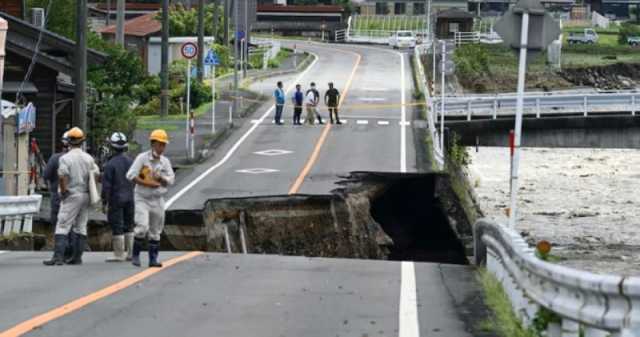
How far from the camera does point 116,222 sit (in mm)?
18281

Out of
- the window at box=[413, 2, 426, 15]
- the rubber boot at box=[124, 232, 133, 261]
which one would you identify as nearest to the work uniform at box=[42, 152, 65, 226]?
the rubber boot at box=[124, 232, 133, 261]

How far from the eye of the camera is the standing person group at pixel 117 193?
17219 mm

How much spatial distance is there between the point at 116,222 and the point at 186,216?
32.6 ft

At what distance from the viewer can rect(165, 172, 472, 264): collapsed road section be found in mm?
28234

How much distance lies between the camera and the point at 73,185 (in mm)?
17844

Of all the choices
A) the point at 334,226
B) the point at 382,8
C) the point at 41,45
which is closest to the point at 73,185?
the point at 334,226

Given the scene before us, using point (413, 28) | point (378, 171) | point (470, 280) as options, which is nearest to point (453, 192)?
point (378, 171)

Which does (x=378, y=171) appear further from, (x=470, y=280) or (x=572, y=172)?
(x=572, y=172)

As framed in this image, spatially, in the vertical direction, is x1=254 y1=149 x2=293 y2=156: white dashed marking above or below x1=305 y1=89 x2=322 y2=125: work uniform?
below

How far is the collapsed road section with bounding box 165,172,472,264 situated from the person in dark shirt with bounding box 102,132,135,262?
29.8 feet

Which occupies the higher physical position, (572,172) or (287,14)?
(287,14)

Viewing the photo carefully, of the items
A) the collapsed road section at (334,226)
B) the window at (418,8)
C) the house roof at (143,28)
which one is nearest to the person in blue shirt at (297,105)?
the collapsed road section at (334,226)

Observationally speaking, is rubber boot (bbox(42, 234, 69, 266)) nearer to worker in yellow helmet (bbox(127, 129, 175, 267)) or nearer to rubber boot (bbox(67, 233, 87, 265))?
rubber boot (bbox(67, 233, 87, 265))

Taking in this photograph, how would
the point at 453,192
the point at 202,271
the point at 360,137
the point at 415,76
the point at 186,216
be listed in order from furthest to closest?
the point at 415,76 < the point at 360,137 < the point at 453,192 < the point at 186,216 < the point at 202,271
